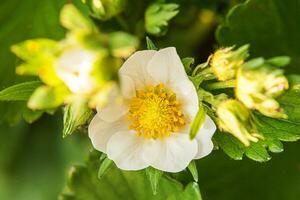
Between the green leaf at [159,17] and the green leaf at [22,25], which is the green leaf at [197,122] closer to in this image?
the green leaf at [159,17]

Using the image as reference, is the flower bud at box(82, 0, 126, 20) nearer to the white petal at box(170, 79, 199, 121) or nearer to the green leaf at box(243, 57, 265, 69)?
the white petal at box(170, 79, 199, 121)

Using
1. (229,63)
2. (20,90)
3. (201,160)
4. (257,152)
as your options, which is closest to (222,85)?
(229,63)

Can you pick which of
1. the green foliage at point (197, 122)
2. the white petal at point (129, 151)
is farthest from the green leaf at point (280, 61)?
the white petal at point (129, 151)

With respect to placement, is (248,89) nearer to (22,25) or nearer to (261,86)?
(261,86)

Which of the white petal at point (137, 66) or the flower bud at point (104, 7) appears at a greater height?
Result: the flower bud at point (104, 7)

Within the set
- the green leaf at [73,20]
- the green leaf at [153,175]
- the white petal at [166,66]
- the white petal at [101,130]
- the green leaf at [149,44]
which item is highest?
the green leaf at [73,20]

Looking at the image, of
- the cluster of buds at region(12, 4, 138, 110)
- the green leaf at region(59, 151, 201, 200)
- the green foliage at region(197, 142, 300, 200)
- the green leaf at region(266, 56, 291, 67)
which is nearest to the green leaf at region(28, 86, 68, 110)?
the cluster of buds at region(12, 4, 138, 110)

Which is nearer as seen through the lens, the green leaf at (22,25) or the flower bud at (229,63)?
the flower bud at (229,63)
